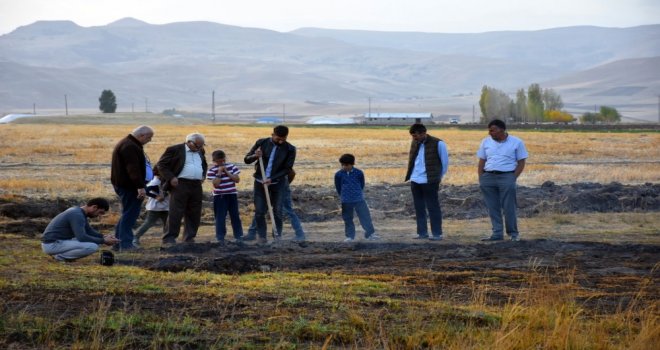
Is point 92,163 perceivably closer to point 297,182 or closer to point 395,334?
point 297,182

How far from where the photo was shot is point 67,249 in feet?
42.4

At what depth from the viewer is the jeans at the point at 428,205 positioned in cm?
1625

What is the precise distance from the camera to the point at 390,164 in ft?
124

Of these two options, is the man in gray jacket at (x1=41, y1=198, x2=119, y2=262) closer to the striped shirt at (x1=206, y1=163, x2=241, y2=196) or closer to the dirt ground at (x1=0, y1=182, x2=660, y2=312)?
the dirt ground at (x1=0, y1=182, x2=660, y2=312)

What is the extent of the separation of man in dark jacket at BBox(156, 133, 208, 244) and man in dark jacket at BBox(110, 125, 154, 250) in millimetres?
555

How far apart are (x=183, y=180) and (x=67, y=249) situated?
292 cm

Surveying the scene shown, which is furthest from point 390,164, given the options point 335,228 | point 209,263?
point 209,263

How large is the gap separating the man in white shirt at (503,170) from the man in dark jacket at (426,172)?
0.69 meters

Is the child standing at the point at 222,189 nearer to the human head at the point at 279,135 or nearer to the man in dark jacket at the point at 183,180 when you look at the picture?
the man in dark jacket at the point at 183,180

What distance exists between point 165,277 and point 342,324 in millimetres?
3059

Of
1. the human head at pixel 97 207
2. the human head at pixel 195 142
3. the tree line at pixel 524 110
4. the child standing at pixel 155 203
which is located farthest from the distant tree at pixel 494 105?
the human head at pixel 97 207

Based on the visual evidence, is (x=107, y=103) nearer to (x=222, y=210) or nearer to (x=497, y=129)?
(x=222, y=210)

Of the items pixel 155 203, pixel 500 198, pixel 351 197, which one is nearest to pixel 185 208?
pixel 155 203

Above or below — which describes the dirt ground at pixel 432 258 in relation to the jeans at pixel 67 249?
below
